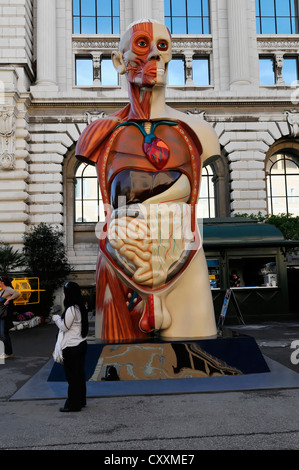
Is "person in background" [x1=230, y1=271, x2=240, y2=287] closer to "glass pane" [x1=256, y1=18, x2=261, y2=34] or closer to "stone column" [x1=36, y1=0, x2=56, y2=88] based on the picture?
"stone column" [x1=36, y1=0, x2=56, y2=88]

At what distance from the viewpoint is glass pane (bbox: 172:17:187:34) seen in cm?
2414

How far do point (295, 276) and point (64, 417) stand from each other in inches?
626

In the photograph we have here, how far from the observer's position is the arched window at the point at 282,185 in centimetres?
2367

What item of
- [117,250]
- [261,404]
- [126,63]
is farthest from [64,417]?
[126,63]

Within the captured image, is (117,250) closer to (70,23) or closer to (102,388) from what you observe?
(102,388)

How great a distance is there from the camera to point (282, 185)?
23.8 meters

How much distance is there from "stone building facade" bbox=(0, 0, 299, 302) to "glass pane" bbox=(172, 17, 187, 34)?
0.06 meters

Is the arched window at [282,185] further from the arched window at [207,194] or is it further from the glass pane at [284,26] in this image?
the glass pane at [284,26]

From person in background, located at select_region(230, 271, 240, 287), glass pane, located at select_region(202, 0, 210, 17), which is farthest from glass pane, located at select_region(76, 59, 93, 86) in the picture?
person in background, located at select_region(230, 271, 240, 287)

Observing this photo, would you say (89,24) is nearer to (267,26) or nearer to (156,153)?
(267,26)

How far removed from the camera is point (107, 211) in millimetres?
6996

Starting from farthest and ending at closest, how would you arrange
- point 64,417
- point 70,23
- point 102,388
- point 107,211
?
point 70,23
point 107,211
point 102,388
point 64,417

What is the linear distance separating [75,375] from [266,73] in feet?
75.8
